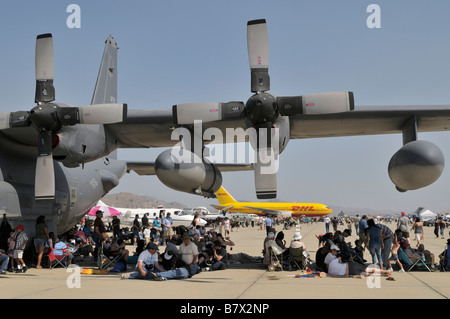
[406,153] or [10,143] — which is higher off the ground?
[10,143]

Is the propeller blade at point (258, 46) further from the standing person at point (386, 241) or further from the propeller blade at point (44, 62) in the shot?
the standing person at point (386, 241)

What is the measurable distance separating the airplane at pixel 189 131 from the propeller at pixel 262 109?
0.02 m

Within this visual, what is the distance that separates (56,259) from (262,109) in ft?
21.9

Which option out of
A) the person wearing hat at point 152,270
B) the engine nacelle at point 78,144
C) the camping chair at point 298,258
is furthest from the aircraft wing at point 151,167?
the person wearing hat at point 152,270

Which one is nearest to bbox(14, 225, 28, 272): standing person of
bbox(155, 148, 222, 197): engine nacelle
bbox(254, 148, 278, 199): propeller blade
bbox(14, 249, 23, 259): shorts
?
bbox(14, 249, 23, 259): shorts

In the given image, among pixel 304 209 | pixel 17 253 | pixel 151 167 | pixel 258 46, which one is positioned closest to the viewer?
pixel 258 46

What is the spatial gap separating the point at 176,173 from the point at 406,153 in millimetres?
5085

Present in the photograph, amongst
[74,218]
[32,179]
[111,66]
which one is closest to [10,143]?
[32,179]

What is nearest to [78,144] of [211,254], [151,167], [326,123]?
[211,254]

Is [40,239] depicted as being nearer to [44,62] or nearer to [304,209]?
[44,62]

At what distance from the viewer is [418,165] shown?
9055 mm

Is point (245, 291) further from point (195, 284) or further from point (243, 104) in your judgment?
point (243, 104)
